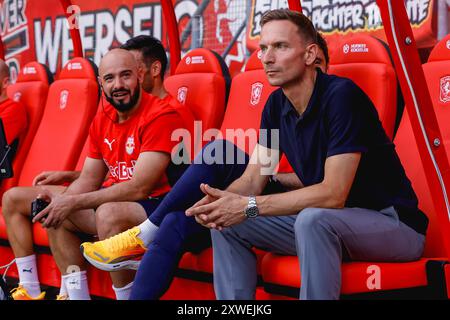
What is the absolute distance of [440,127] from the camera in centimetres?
262

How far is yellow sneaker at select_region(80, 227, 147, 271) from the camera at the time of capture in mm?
2605

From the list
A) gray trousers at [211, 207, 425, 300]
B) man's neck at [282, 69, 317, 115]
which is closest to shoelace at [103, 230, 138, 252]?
gray trousers at [211, 207, 425, 300]

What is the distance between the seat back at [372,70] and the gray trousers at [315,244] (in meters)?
0.52

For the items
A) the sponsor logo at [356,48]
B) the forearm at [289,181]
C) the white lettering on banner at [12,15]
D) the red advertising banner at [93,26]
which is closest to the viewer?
the forearm at [289,181]

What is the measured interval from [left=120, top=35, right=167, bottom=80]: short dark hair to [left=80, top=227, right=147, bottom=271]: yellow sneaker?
95 centimetres

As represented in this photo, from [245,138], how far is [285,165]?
0.96 ft

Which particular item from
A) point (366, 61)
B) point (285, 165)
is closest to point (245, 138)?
point (285, 165)

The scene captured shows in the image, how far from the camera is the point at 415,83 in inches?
84.5

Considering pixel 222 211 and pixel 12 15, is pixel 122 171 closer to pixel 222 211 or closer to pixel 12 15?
pixel 222 211

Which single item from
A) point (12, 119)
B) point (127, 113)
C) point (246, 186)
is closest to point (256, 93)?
point (127, 113)

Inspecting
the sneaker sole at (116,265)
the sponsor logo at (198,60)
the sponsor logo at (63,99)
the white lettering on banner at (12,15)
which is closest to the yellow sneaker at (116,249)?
the sneaker sole at (116,265)

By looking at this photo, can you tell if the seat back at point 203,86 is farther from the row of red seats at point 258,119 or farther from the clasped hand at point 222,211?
the clasped hand at point 222,211

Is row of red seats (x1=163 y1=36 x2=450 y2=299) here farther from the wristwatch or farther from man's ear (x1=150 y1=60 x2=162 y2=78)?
man's ear (x1=150 y1=60 x2=162 y2=78)

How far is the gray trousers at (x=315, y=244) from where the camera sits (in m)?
2.11
